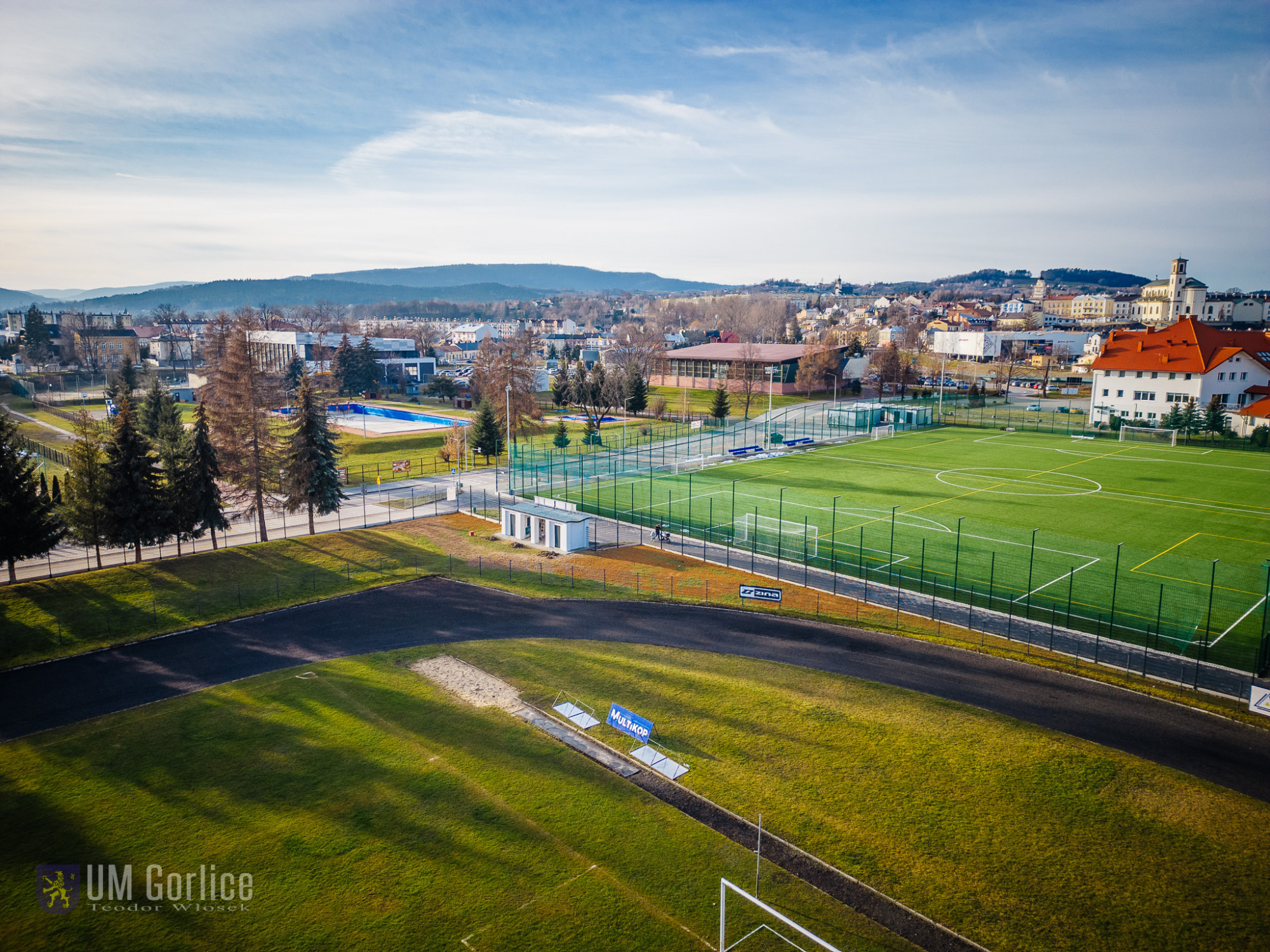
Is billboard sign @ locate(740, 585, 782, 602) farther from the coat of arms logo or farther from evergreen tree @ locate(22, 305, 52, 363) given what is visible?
evergreen tree @ locate(22, 305, 52, 363)

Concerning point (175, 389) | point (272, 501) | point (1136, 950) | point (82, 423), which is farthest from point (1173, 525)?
point (175, 389)

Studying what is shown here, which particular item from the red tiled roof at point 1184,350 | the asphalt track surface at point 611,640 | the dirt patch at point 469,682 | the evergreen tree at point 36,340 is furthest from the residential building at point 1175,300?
the evergreen tree at point 36,340

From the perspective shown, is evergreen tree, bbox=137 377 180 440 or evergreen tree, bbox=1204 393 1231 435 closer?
evergreen tree, bbox=137 377 180 440

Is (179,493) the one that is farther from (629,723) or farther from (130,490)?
(629,723)

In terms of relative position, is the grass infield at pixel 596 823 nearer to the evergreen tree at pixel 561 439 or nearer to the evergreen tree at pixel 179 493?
the evergreen tree at pixel 179 493

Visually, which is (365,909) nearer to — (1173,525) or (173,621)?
(173,621)

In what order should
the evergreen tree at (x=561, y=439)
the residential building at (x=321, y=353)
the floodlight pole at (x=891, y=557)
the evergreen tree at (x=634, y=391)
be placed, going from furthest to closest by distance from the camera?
1. the residential building at (x=321, y=353)
2. the evergreen tree at (x=634, y=391)
3. the evergreen tree at (x=561, y=439)
4. the floodlight pole at (x=891, y=557)

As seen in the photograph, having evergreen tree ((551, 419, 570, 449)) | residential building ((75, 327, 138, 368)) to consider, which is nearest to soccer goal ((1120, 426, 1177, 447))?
evergreen tree ((551, 419, 570, 449))

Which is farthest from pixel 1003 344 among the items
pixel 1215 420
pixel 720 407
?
pixel 720 407
